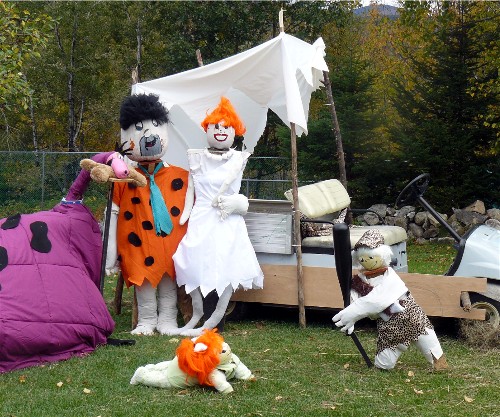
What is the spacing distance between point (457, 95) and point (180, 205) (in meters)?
9.50

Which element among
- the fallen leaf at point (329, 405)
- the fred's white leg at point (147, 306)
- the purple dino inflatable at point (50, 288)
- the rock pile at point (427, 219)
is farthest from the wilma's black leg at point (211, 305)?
the rock pile at point (427, 219)

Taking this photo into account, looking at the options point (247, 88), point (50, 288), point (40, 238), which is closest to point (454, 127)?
point (247, 88)

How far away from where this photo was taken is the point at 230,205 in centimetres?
717

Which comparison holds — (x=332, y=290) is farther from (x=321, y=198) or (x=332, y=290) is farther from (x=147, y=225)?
(x=147, y=225)

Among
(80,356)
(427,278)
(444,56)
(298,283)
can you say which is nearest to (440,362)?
(427,278)

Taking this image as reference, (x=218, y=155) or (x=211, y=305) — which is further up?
(x=218, y=155)

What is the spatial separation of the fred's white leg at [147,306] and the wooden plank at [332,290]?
773mm

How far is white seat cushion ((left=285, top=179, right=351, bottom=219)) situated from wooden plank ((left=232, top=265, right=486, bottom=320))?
2.17 ft

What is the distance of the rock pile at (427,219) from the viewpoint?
1471 cm

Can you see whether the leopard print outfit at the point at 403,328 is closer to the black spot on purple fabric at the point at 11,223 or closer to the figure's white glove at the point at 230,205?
the figure's white glove at the point at 230,205

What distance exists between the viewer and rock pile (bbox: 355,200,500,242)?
14711mm

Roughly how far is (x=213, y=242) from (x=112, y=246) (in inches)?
34.5

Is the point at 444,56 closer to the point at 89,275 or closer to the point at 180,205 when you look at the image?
the point at 180,205

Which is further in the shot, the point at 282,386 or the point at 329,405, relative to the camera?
the point at 282,386
